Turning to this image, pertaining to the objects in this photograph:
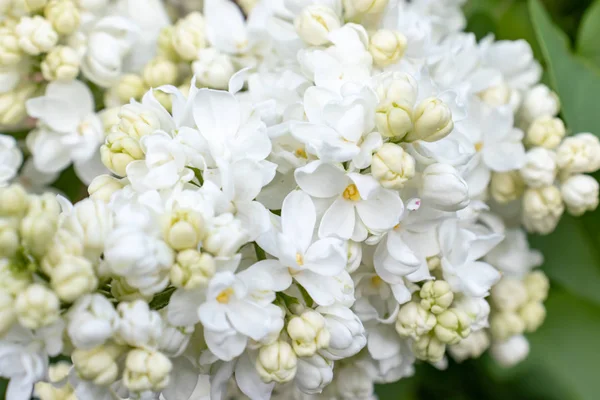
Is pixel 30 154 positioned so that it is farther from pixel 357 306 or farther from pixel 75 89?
pixel 357 306

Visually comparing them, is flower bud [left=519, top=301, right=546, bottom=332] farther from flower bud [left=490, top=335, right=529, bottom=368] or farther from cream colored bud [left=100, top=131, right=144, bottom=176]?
cream colored bud [left=100, top=131, right=144, bottom=176]

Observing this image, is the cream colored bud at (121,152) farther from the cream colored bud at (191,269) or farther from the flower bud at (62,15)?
the flower bud at (62,15)

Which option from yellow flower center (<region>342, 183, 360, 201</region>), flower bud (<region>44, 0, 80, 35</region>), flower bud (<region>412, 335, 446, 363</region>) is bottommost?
flower bud (<region>412, 335, 446, 363</region>)

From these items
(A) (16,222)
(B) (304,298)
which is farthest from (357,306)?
→ (A) (16,222)

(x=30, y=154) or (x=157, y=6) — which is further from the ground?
(x=157, y=6)

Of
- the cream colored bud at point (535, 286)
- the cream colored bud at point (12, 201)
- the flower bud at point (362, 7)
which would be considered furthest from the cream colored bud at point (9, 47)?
the cream colored bud at point (535, 286)

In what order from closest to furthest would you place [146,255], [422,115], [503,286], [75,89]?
[146,255], [422,115], [75,89], [503,286]

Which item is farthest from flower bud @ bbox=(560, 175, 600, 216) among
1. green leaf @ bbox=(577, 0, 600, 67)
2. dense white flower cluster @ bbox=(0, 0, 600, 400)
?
green leaf @ bbox=(577, 0, 600, 67)
